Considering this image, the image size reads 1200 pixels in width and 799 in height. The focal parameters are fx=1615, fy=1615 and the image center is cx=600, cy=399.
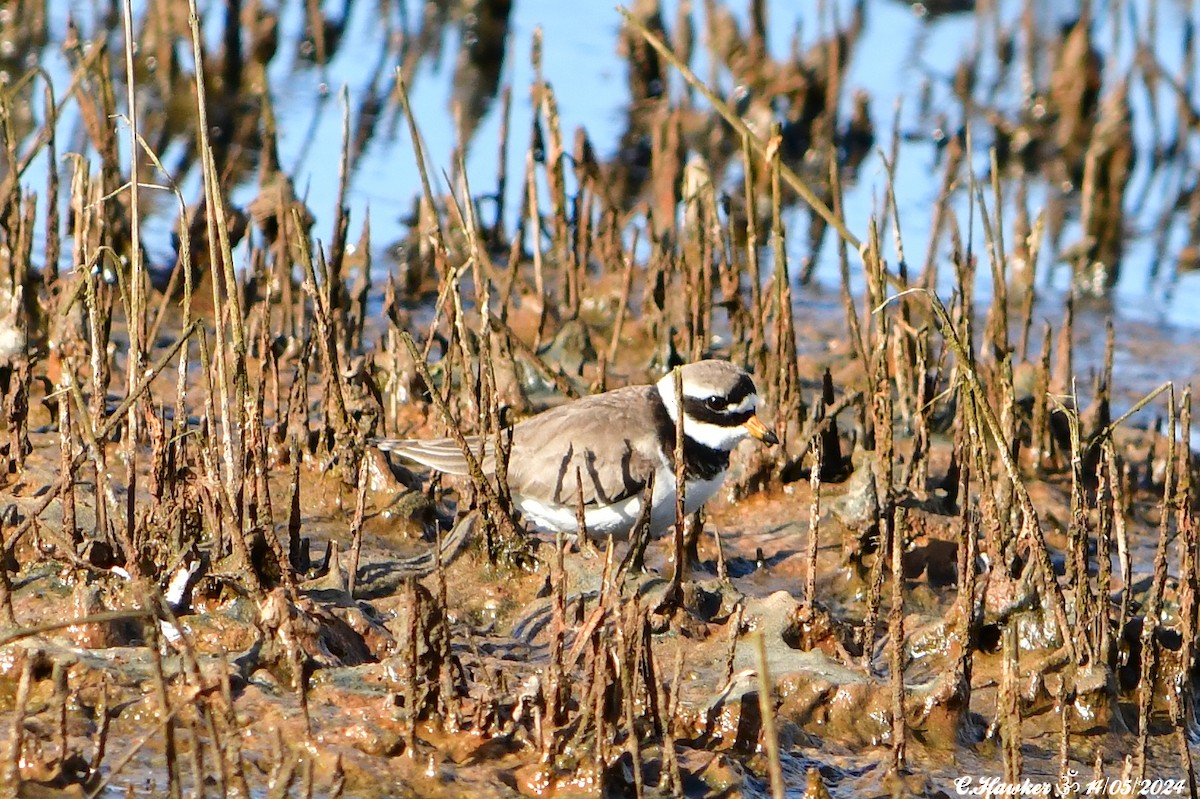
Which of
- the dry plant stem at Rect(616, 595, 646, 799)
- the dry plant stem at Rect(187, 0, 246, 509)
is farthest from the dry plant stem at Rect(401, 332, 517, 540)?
the dry plant stem at Rect(616, 595, 646, 799)

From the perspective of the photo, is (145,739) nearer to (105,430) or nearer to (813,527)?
(105,430)

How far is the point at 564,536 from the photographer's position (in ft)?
19.7

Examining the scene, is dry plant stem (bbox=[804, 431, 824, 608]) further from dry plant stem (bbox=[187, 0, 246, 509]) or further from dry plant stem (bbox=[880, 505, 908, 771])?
dry plant stem (bbox=[187, 0, 246, 509])

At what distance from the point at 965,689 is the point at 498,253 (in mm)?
6236

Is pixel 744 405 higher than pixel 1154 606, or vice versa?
pixel 744 405

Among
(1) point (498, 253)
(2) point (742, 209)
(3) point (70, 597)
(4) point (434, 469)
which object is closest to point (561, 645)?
(3) point (70, 597)

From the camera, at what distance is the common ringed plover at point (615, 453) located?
21.1 ft

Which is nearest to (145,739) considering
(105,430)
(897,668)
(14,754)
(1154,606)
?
(14,754)

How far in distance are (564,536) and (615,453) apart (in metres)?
0.57

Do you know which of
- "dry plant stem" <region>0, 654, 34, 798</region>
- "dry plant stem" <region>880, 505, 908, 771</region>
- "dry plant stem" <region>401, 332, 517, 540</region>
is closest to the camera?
"dry plant stem" <region>0, 654, 34, 798</region>

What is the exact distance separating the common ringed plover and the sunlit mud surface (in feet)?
0.68

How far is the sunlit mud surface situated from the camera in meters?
4.44

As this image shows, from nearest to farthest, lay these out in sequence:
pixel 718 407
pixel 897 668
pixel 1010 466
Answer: pixel 897 668 < pixel 1010 466 < pixel 718 407

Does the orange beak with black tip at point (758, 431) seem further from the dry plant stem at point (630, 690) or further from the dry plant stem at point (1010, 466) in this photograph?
the dry plant stem at point (630, 690)
